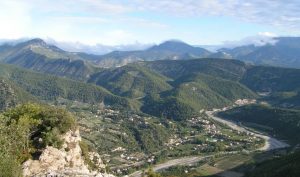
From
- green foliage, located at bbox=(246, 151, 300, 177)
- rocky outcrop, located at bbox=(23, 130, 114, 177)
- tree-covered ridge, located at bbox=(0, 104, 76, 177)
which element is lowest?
green foliage, located at bbox=(246, 151, 300, 177)

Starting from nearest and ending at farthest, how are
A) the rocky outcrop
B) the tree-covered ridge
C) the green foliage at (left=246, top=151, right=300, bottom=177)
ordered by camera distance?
the rocky outcrop → the tree-covered ridge → the green foliage at (left=246, top=151, right=300, bottom=177)

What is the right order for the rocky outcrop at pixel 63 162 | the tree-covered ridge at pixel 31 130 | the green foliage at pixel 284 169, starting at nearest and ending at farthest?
the rocky outcrop at pixel 63 162
the tree-covered ridge at pixel 31 130
the green foliage at pixel 284 169

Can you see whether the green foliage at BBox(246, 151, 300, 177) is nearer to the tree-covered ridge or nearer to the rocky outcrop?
the rocky outcrop

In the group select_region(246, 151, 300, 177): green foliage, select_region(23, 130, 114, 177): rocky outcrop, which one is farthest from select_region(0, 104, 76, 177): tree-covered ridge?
select_region(246, 151, 300, 177): green foliage

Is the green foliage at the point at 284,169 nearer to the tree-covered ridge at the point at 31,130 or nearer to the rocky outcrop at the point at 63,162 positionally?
the rocky outcrop at the point at 63,162

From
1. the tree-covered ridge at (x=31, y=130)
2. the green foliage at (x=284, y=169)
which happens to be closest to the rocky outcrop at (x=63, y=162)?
the tree-covered ridge at (x=31, y=130)

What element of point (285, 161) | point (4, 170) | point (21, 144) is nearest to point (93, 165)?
point (21, 144)

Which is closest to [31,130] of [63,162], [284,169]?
[63,162]
